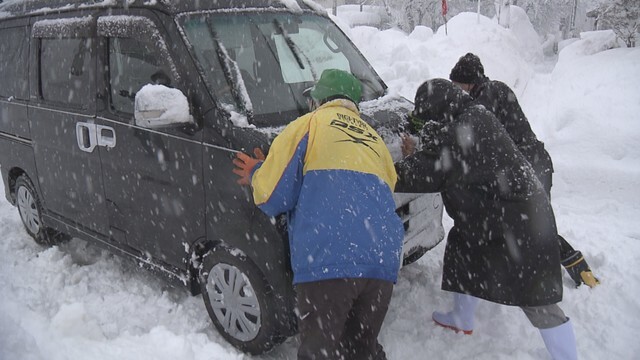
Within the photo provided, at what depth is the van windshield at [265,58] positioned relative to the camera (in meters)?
3.04

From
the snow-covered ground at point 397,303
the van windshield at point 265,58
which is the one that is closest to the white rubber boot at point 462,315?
the snow-covered ground at point 397,303

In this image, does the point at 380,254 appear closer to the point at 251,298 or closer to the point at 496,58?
the point at 251,298

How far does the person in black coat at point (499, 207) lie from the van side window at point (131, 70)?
165 centimetres

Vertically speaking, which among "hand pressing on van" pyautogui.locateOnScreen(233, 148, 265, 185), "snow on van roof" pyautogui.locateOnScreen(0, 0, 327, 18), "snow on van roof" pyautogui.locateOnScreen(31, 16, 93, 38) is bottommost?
"hand pressing on van" pyautogui.locateOnScreen(233, 148, 265, 185)

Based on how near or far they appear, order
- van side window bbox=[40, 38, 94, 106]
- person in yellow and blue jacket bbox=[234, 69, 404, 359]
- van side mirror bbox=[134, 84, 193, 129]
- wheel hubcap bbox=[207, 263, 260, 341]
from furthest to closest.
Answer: van side window bbox=[40, 38, 94, 106] → wheel hubcap bbox=[207, 263, 260, 341] → van side mirror bbox=[134, 84, 193, 129] → person in yellow and blue jacket bbox=[234, 69, 404, 359]

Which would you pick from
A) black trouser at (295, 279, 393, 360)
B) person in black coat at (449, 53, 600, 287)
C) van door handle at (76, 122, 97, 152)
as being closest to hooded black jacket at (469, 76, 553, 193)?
person in black coat at (449, 53, 600, 287)

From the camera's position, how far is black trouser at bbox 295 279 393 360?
7.68 feet

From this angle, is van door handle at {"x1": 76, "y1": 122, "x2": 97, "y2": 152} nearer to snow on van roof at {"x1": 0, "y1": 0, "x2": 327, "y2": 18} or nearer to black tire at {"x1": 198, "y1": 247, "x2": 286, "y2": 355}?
snow on van roof at {"x1": 0, "y1": 0, "x2": 327, "y2": 18}

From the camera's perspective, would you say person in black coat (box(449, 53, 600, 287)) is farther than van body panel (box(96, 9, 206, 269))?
Yes

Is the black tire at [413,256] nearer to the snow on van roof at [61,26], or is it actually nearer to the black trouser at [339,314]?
the black trouser at [339,314]

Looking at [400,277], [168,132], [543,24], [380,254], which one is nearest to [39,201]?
[168,132]

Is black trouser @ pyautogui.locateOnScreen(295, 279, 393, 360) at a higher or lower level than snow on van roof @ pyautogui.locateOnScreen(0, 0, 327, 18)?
lower

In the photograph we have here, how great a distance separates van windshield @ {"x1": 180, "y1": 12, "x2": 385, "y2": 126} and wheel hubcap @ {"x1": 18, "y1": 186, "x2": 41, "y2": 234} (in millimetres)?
2862

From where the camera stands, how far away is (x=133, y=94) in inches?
134
